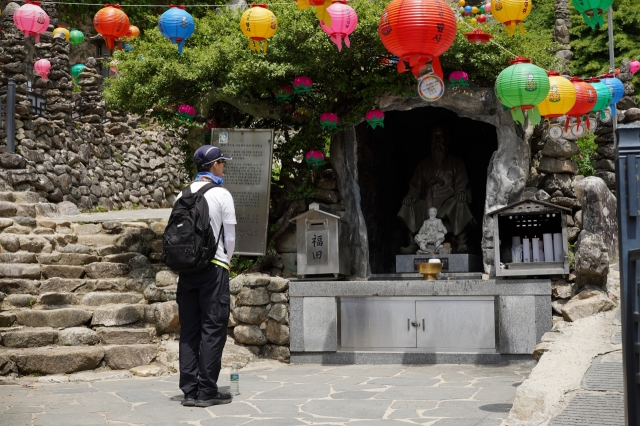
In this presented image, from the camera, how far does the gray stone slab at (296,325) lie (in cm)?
961

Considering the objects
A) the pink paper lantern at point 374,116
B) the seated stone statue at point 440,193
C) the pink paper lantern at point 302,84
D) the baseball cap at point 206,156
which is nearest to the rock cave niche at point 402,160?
the seated stone statue at point 440,193

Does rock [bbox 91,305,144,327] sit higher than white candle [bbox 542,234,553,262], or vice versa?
white candle [bbox 542,234,553,262]

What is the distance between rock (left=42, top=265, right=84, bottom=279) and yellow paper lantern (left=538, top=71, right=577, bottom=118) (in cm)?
695

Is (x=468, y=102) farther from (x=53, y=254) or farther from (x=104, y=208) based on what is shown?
(x=104, y=208)

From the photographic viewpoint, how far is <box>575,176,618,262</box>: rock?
9.12 meters

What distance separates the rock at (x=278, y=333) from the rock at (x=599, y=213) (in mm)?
3992

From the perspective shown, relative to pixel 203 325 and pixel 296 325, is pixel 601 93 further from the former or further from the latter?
pixel 203 325

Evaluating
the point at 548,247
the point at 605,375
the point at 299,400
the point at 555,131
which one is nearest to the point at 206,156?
the point at 299,400

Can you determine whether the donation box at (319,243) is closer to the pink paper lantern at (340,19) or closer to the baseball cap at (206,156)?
the pink paper lantern at (340,19)

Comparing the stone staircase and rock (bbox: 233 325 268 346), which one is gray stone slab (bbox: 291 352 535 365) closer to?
rock (bbox: 233 325 268 346)

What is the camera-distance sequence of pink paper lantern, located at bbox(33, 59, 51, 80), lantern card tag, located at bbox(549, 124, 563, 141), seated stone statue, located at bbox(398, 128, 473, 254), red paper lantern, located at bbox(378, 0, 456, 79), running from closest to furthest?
red paper lantern, located at bbox(378, 0, 456, 79) → lantern card tag, located at bbox(549, 124, 563, 141) → seated stone statue, located at bbox(398, 128, 473, 254) → pink paper lantern, located at bbox(33, 59, 51, 80)

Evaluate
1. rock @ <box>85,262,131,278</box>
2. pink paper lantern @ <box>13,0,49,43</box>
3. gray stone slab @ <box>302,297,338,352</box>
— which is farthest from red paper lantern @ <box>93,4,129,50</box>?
gray stone slab @ <box>302,297,338,352</box>

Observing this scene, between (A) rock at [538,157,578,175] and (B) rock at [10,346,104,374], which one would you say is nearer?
(B) rock at [10,346,104,374]

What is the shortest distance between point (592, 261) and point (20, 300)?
730 centimetres
